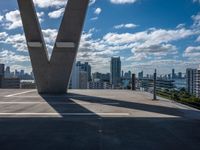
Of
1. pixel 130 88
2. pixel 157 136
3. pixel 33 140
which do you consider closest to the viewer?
pixel 33 140

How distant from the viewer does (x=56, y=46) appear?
12.6 metres

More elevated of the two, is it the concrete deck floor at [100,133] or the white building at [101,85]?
the white building at [101,85]

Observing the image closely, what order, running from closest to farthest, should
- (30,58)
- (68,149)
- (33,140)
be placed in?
(68,149)
(33,140)
(30,58)

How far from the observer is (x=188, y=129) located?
17.3 feet

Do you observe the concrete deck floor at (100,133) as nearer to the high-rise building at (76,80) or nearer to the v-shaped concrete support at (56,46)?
the v-shaped concrete support at (56,46)

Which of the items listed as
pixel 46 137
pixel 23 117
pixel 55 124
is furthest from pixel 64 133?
pixel 23 117

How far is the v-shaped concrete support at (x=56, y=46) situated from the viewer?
11.7 m

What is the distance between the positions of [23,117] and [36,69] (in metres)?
7.15

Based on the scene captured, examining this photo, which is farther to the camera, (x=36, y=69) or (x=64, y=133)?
(x=36, y=69)

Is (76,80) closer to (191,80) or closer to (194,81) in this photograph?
(194,81)

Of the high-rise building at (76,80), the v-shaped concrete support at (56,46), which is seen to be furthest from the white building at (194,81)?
the high-rise building at (76,80)

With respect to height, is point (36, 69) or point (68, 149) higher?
point (36, 69)

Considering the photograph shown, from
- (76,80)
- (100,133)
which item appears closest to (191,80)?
(100,133)

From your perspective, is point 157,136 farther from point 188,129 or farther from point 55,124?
point 55,124
